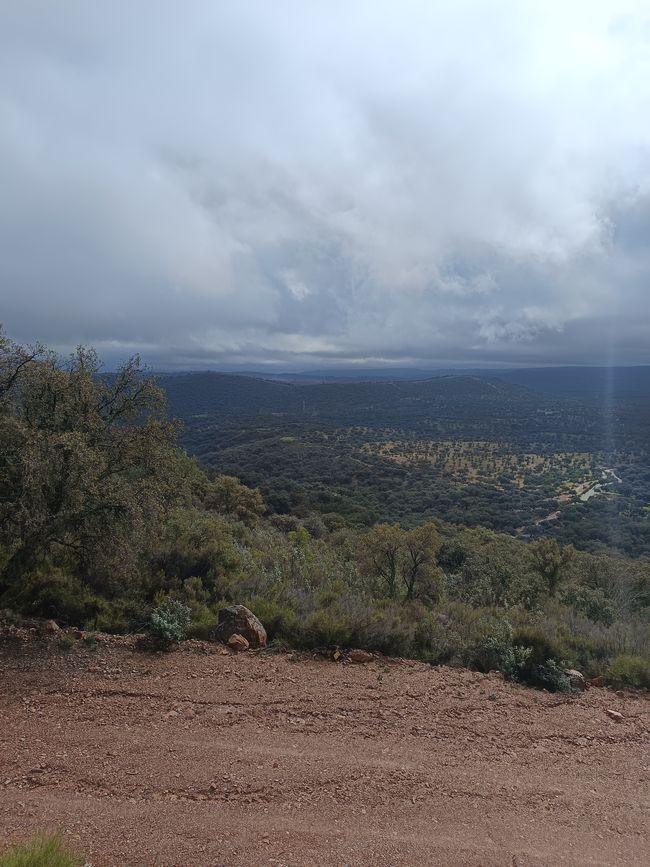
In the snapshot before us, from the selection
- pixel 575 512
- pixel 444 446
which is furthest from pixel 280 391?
pixel 575 512

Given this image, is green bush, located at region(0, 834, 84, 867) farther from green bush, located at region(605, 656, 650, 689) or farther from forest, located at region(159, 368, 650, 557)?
forest, located at region(159, 368, 650, 557)

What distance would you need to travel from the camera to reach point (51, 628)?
23.7 ft

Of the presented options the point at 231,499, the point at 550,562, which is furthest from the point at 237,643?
the point at 231,499

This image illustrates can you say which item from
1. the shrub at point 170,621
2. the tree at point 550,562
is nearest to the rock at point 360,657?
the shrub at point 170,621

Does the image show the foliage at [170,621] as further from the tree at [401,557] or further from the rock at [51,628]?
the tree at [401,557]

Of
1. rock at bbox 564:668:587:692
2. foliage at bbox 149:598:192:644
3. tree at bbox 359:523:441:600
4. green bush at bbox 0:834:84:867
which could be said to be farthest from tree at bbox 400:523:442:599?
green bush at bbox 0:834:84:867

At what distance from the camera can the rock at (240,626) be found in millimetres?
7602

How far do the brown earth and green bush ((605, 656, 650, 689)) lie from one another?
1.30 feet

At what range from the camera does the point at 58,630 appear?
285 inches

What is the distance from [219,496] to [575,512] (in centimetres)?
4455

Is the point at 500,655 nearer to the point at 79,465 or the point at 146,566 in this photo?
the point at 146,566

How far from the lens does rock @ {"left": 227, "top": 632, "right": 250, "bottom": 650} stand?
740 centimetres

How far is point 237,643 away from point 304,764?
8.74 feet

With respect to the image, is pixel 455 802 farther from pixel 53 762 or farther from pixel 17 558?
pixel 17 558
